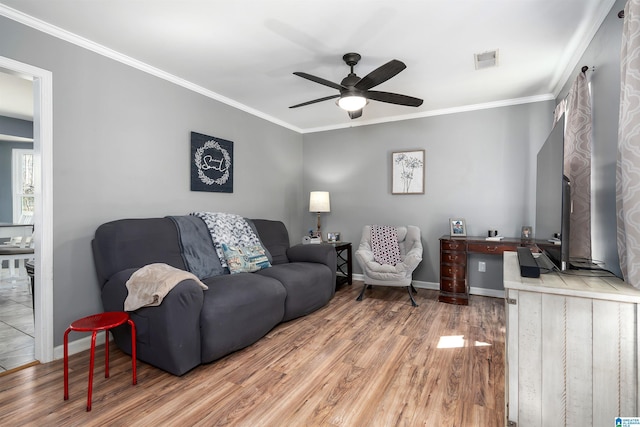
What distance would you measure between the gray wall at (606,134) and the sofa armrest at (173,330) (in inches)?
100

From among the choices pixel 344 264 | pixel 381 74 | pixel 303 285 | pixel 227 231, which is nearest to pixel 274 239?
pixel 227 231

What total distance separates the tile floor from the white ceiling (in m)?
2.42

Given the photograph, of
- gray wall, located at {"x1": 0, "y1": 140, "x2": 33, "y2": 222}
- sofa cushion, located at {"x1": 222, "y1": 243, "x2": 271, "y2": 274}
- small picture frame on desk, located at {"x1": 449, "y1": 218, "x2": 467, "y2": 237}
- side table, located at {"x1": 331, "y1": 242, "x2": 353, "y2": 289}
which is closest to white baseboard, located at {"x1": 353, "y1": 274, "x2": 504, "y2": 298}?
small picture frame on desk, located at {"x1": 449, "y1": 218, "x2": 467, "y2": 237}

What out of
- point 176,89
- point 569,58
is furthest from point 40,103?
point 569,58

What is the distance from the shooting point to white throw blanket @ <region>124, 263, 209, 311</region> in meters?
1.94

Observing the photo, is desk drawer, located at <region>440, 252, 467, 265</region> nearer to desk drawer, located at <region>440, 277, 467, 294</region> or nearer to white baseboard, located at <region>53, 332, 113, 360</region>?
desk drawer, located at <region>440, 277, 467, 294</region>

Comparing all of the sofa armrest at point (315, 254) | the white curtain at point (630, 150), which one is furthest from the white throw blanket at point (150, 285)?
the white curtain at point (630, 150)

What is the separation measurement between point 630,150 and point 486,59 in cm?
172

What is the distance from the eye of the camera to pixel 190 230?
291 centimetres

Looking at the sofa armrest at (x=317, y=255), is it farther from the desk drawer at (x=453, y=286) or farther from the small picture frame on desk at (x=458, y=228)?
the small picture frame on desk at (x=458, y=228)

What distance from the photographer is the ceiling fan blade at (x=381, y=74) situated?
7.30 feet

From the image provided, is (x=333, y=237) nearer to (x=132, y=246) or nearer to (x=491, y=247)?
(x=491, y=247)

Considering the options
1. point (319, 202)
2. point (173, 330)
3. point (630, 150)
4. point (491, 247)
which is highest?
point (630, 150)

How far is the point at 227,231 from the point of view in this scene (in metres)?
3.18
